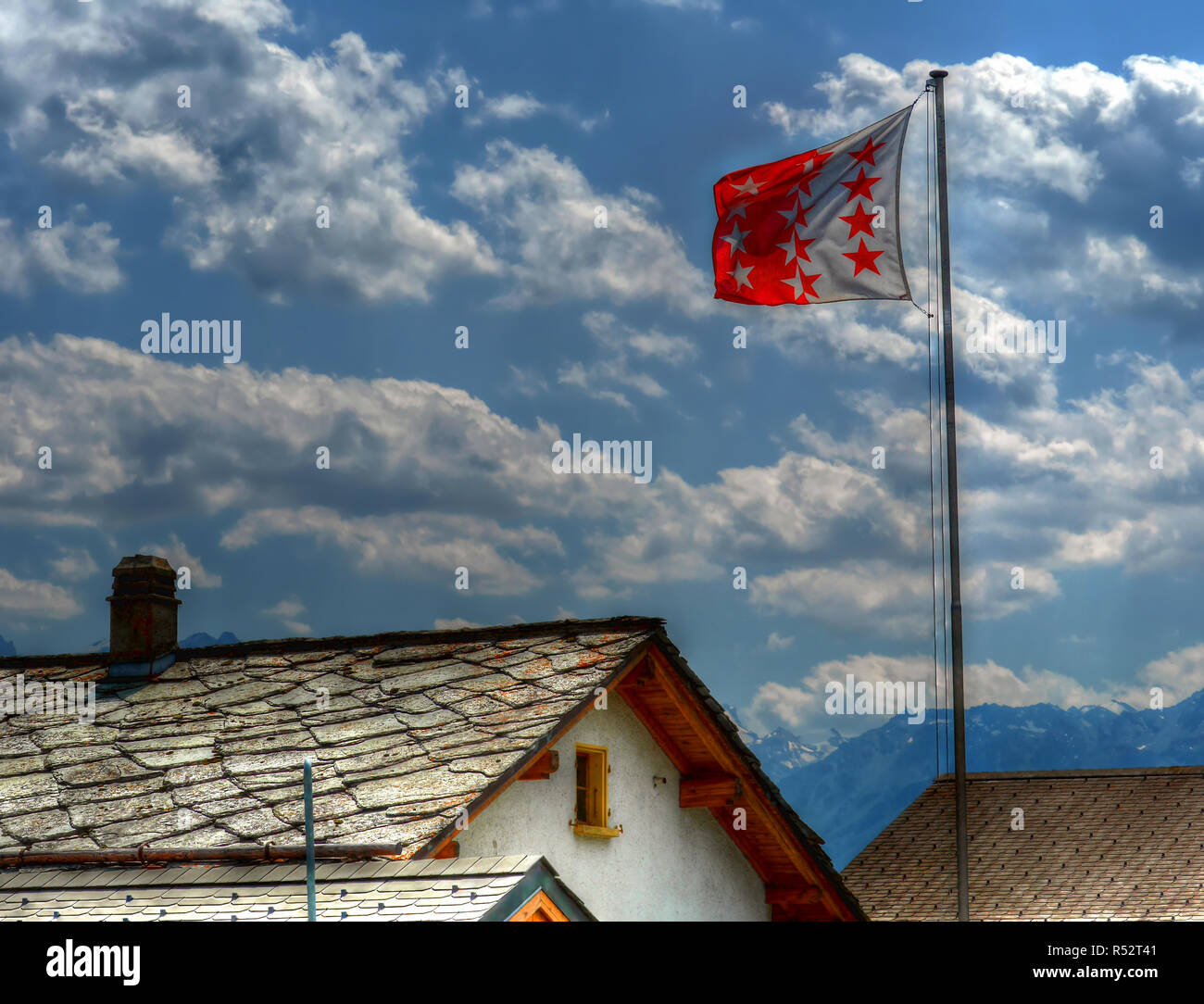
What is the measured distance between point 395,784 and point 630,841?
343 cm

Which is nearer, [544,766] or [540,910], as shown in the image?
[540,910]

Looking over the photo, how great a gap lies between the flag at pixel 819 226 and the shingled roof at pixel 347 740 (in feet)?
11.7

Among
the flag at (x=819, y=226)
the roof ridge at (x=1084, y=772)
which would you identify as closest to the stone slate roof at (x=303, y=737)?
the flag at (x=819, y=226)

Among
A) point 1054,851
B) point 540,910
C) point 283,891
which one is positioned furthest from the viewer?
point 1054,851

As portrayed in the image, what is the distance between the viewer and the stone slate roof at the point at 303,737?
10391 mm

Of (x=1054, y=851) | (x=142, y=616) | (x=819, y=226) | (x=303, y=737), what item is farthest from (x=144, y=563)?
(x=1054, y=851)

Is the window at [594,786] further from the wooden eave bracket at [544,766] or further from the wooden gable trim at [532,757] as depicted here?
the wooden eave bracket at [544,766]

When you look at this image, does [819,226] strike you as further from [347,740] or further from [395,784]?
[395,784]

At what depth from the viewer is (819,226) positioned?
520 inches

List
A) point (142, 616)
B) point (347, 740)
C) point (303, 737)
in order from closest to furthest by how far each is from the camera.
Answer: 1. point (347, 740)
2. point (303, 737)
3. point (142, 616)

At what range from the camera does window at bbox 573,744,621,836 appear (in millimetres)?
12758

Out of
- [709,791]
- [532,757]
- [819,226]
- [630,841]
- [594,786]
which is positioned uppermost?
[819,226]

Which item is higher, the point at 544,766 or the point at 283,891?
the point at 544,766

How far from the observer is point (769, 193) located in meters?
13.6
